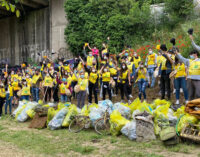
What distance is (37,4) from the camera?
23.2m

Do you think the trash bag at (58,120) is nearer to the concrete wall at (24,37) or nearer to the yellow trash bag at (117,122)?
the yellow trash bag at (117,122)

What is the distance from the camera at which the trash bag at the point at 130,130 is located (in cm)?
627

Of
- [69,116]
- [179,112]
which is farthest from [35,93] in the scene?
[179,112]

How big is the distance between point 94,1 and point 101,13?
1.08m

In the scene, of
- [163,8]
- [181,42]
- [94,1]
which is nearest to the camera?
[181,42]

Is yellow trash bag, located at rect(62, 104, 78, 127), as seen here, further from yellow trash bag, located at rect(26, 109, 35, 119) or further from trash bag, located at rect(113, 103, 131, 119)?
yellow trash bag, located at rect(26, 109, 35, 119)

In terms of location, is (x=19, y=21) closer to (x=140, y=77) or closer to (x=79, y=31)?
(x=79, y=31)

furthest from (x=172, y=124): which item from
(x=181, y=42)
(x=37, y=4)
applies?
(x=37, y=4)

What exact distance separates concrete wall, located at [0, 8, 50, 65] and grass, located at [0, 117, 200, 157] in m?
16.5

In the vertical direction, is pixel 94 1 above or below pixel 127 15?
above

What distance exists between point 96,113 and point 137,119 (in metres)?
1.76

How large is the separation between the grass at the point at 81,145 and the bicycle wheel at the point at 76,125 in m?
0.23

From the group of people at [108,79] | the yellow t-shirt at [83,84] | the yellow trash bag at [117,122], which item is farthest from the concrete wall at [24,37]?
the yellow trash bag at [117,122]

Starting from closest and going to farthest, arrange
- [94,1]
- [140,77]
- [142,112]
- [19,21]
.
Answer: [142,112] → [140,77] → [94,1] → [19,21]
